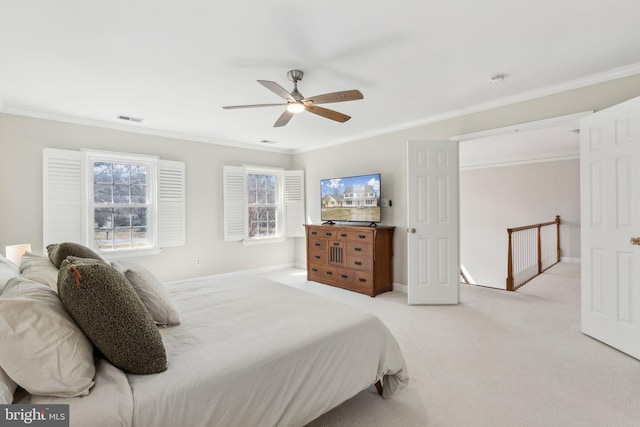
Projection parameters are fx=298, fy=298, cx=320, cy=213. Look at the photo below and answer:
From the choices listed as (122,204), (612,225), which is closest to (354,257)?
(612,225)

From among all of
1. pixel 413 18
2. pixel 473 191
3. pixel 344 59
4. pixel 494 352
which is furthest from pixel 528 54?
pixel 473 191

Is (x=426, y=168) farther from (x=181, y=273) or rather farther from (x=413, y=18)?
(x=181, y=273)

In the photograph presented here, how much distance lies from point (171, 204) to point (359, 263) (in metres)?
3.05

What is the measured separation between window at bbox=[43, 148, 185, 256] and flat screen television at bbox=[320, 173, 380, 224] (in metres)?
2.38

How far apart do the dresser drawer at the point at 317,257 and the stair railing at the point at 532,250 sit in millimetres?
2798

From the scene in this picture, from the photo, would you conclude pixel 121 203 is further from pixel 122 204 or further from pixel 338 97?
pixel 338 97

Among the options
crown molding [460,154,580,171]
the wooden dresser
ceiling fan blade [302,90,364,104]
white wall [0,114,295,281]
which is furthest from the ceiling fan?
crown molding [460,154,580,171]

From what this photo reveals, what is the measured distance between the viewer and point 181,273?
4797mm

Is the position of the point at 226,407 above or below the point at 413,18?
below

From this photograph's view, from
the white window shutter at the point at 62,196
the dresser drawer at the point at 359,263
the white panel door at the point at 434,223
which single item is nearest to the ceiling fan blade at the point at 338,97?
the white panel door at the point at 434,223

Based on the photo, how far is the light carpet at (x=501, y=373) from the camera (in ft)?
5.77

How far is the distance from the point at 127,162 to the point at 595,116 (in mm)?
5596

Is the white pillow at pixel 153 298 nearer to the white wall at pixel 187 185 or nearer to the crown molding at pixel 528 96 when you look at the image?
the white wall at pixel 187 185

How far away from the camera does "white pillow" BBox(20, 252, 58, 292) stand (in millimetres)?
1528
